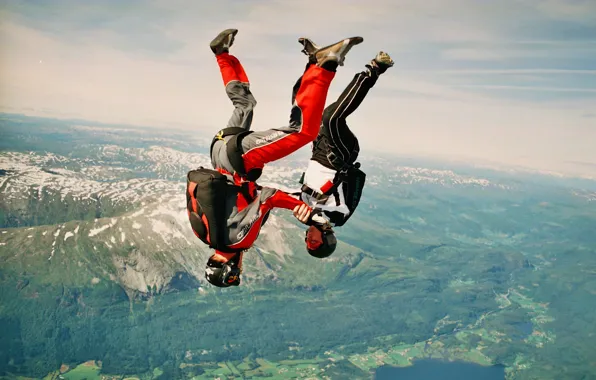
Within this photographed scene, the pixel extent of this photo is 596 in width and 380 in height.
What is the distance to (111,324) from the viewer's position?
142 m

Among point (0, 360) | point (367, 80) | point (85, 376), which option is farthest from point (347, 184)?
point (0, 360)

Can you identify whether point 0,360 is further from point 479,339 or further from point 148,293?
point 479,339

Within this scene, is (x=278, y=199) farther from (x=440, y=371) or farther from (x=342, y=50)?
(x=440, y=371)

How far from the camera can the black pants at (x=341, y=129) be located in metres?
2.98

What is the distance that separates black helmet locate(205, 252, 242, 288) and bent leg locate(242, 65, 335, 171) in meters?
1.18

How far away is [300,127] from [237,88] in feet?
3.95

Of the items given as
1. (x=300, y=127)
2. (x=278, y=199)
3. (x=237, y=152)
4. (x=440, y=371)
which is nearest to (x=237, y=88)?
(x=237, y=152)

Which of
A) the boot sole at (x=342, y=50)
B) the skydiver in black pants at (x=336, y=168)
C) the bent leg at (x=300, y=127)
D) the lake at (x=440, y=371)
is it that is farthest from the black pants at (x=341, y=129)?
the lake at (x=440, y=371)

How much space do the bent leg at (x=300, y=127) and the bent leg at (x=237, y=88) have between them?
2.07 feet

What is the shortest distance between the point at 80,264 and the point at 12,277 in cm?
2027

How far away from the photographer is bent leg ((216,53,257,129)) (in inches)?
143

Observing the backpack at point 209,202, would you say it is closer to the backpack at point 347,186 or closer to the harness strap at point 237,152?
the harness strap at point 237,152

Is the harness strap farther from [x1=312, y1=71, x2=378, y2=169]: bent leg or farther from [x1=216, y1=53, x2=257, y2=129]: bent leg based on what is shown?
[x1=312, y1=71, x2=378, y2=169]: bent leg

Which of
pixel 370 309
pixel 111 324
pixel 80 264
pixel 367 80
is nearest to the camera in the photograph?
pixel 367 80
